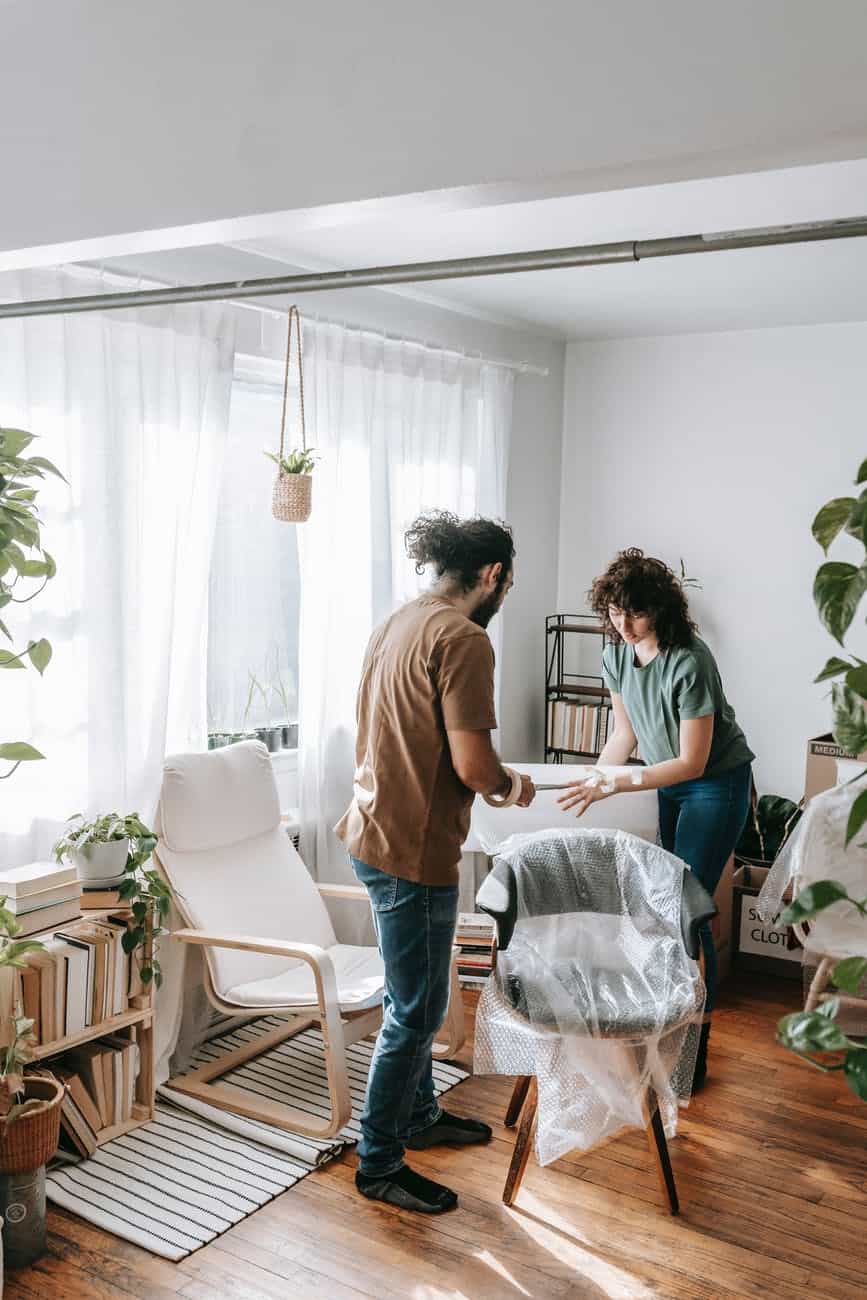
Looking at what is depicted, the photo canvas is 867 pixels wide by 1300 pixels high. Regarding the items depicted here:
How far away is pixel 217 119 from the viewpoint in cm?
181

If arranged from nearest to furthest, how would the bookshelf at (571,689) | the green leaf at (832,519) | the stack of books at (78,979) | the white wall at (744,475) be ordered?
1. the green leaf at (832,519)
2. the stack of books at (78,979)
3. the white wall at (744,475)
4. the bookshelf at (571,689)

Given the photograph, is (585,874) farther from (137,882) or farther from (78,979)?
(78,979)

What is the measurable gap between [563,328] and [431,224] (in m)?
1.78

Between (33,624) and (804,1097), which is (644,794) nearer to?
(804,1097)

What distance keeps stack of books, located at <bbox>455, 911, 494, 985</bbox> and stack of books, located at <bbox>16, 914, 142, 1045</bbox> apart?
1.33 meters

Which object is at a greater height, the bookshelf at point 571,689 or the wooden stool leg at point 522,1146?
the bookshelf at point 571,689

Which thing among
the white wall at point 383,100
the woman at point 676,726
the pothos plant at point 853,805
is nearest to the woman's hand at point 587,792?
the woman at point 676,726

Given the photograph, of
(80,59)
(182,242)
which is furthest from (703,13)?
(80,59)

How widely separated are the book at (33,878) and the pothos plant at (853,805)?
201 centimetres

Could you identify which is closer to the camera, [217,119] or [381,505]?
[217,119]

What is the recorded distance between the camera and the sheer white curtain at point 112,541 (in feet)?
9.89

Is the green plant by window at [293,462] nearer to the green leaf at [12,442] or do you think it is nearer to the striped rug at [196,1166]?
the green leaf at [12,442]

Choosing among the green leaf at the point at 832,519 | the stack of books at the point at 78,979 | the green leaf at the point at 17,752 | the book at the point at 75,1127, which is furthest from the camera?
the book at the point at 75,1127

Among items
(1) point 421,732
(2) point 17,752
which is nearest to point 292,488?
(1) point 421,732
